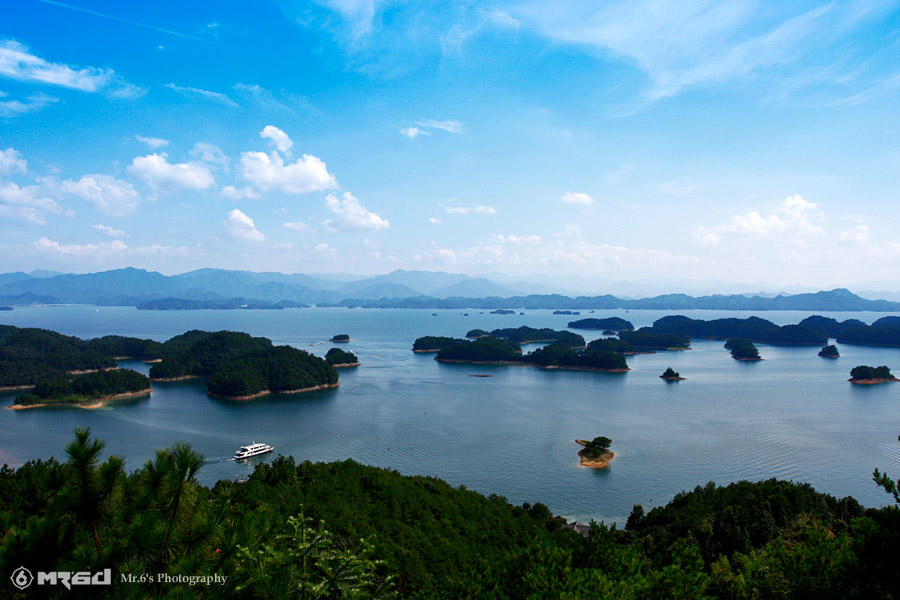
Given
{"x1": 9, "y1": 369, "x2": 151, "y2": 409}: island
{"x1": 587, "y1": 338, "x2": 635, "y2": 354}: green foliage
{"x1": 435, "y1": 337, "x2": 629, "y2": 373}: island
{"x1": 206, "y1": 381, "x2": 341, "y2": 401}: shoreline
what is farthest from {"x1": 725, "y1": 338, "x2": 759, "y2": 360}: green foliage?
{"x1": 9, "y1": 369, "x2": 151, "y2": 409}: island

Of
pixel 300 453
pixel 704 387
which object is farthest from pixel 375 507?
pixel 704 387

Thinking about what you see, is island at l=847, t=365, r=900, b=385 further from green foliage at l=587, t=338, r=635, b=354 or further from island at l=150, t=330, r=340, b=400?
island at l=150, t=330, r=340, b=400

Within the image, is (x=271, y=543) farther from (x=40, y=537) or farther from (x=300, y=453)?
(x=300, y=453)

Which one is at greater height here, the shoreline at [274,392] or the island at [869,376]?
the island at [869,376]

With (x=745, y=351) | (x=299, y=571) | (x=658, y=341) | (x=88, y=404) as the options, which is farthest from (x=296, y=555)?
(x=658, y=341)

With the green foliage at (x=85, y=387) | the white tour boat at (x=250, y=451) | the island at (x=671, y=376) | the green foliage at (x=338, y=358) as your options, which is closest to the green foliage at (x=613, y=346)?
the island at (x=671, y=376)

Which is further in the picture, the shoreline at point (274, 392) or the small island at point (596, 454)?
the shoreline at point (274, 392)

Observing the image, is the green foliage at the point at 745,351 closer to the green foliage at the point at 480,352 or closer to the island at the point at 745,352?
the island at the point at 745,352
